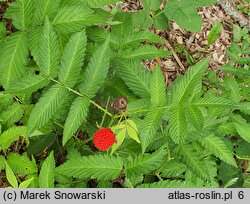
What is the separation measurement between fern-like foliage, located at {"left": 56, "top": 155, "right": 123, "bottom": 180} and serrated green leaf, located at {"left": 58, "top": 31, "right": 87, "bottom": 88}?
0.44 meters

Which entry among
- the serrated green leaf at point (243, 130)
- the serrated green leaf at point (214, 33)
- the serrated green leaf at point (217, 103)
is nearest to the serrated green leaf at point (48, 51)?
the serrated green leaf at point (217, 103)

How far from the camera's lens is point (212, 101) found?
1.70m

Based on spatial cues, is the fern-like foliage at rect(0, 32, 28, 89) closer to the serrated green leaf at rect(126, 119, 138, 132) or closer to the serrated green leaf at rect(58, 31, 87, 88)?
the serrated green leaf at rect(58, 31, 87, 88)

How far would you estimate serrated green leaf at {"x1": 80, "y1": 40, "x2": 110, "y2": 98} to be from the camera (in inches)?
68.8

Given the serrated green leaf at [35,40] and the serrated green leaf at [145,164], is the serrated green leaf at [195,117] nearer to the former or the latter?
the serrated green leaf at [145,164]

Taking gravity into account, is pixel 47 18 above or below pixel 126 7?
above

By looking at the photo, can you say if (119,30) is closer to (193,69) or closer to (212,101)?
(193,69)

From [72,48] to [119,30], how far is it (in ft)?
1.80

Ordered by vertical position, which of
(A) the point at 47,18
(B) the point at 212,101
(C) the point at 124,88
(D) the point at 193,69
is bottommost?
(C) the point at 124,88

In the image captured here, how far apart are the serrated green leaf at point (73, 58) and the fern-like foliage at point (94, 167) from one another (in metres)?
0.44

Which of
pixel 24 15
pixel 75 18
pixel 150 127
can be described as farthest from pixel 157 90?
pixel 24 15

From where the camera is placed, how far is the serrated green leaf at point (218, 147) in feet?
6.81

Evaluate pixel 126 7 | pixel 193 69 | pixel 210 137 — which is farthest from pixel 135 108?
pixel 126 7

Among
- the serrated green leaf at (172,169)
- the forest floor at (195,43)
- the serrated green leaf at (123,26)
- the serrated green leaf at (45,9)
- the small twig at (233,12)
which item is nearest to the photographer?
the serrated green leaf at (45,9)
